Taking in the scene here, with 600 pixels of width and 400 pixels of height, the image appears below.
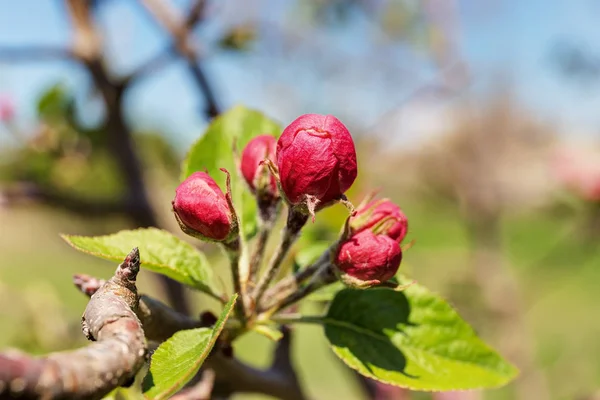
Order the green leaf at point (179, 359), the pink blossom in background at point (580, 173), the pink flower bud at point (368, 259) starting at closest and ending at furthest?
the green leaf at point (179, 359)
the pink flower bud at point (368, 259)
the pink blossom in background at point (580, 173)

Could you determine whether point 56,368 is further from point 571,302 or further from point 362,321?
point 571,302

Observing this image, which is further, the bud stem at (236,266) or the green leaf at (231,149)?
the green leaf at (231,149)

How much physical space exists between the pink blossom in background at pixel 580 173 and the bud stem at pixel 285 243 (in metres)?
1.73

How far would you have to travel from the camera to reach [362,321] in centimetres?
68

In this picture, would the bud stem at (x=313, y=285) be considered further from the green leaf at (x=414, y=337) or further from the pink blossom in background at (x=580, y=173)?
the pink blossom in background at (x=580, y=173)

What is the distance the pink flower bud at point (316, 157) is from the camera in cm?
54

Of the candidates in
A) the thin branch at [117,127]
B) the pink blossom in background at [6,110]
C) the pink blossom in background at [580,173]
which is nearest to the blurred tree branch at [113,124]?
the thin branch at [117,127]

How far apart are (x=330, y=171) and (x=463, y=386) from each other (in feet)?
0.98

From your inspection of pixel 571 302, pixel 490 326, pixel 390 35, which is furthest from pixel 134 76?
pixel 571 302

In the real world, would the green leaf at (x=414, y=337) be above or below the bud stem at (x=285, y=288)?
above

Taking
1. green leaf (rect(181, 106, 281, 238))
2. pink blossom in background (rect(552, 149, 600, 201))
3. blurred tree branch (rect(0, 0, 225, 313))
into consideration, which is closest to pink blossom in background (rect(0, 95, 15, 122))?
blurred tree branch (rect(0, 0, 225, 313))

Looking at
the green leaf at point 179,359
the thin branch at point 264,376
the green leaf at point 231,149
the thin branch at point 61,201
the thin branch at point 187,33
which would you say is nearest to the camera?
the green leaf at point 179,359

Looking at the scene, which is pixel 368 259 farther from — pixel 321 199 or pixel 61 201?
pixel 61 201

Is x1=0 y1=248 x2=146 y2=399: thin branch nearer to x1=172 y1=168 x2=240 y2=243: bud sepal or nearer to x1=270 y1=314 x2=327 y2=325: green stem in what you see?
x1=172 y1=168 x2=240 y2=243: bud sepal
